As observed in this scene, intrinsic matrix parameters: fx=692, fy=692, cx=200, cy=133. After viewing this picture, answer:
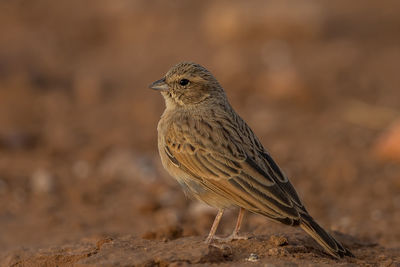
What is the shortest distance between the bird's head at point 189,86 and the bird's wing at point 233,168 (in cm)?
51

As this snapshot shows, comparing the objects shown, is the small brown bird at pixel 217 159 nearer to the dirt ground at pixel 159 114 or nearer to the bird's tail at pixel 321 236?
the bird's tail at pixel 321 236

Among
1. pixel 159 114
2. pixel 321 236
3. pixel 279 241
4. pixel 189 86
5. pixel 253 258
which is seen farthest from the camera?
pixel 159 114

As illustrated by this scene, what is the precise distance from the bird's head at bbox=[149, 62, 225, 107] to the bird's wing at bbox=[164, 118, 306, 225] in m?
0.51

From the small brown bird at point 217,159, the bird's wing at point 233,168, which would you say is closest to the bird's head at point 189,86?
the small brown bird at point 217,159

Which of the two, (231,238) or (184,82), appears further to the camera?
(184,82)

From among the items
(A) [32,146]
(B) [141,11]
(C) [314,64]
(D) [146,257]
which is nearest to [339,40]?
(C) [314,64]

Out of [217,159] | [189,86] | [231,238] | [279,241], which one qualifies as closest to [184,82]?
[189,86]

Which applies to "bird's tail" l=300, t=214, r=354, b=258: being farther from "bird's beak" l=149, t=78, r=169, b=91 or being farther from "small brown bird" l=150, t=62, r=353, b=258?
"bird's beak" l=149, t=78, r=169, b=91

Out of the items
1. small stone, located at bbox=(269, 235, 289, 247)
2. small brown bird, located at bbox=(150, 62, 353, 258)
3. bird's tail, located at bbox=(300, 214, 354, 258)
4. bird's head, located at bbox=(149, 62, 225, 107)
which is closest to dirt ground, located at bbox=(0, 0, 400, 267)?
small stone, located at bbox=(269, 235, 289, 247)

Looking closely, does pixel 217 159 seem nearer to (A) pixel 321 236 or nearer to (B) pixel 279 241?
(B) pixel 279 241

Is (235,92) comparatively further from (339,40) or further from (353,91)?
(339,40)

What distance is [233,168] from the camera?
621cm

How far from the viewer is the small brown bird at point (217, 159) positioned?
5879mm

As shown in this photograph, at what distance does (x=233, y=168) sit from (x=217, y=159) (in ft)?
0.67
